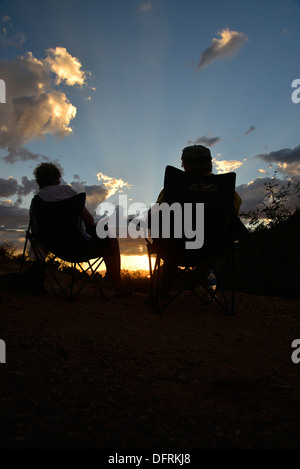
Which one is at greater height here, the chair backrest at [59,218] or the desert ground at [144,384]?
the chair backrest at [59,218]

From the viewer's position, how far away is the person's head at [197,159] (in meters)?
3.33

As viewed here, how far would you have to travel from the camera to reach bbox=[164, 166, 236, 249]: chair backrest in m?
3.12

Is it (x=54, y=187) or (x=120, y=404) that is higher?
(x=54, y=187)

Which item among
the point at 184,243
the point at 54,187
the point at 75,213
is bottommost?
the point at 184,243

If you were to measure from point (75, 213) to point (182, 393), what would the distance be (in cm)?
257

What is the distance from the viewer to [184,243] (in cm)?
322

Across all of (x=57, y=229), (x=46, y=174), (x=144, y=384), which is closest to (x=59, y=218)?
(x=57, y=229)

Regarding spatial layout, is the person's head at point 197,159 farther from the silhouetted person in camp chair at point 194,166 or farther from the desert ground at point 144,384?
the desert ground at point 144,384

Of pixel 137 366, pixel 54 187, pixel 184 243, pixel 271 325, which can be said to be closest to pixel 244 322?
pixel 271 325

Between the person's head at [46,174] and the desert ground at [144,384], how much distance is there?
72.4 inches

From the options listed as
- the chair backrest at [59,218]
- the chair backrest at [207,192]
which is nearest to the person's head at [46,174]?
the chair backrest at [59,218]
